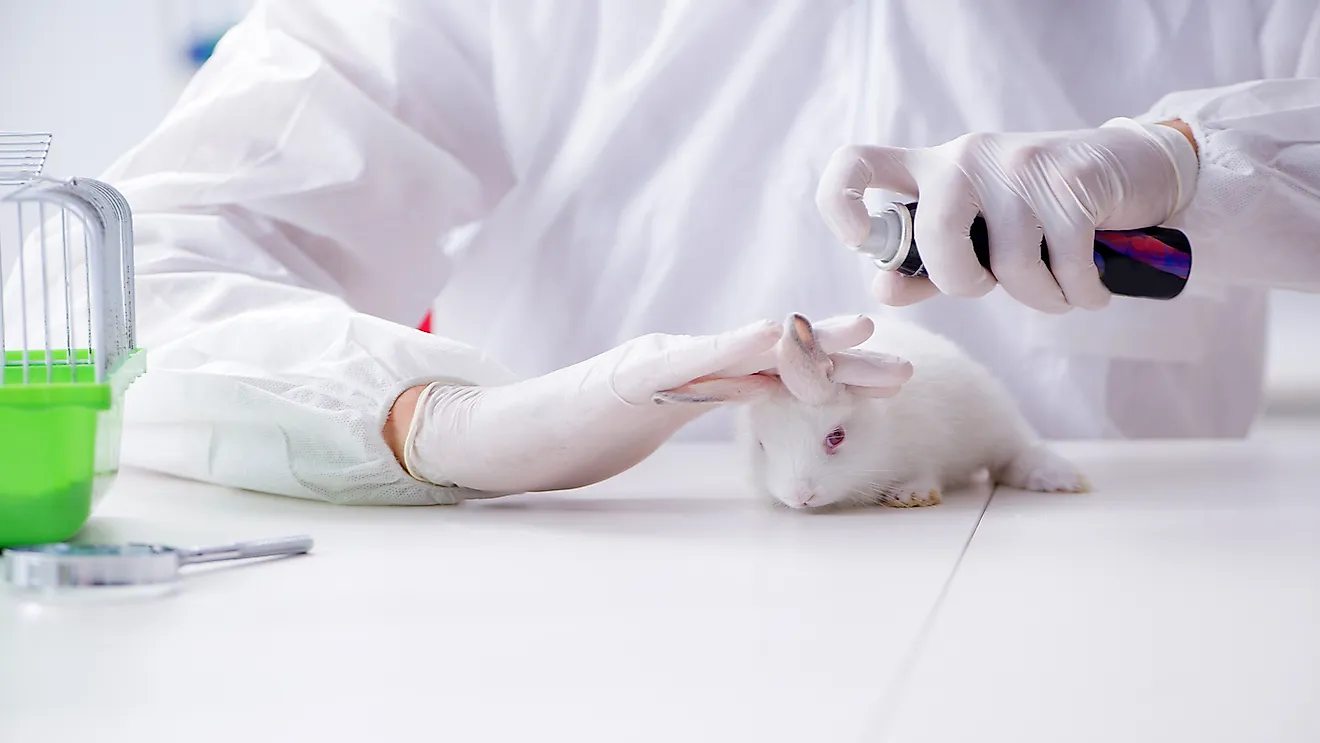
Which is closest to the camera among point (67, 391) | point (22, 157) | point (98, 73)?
point (67, 391)

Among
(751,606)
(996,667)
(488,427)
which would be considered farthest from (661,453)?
(996,667)

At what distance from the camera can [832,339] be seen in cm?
95

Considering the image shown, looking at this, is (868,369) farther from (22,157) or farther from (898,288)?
(22,157)

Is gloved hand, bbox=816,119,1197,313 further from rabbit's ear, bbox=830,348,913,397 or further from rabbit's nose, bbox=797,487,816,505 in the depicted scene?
rabbit's nose, bbox=797,487,816,505

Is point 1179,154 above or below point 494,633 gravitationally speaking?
above

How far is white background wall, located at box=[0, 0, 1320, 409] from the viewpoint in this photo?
2.68 meters

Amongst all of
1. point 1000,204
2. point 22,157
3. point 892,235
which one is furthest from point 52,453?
point 1000,204

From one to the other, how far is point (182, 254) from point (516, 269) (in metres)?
0.55

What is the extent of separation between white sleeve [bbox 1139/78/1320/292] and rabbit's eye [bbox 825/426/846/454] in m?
0.43

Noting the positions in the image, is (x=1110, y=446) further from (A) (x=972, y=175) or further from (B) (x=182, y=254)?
(B) (x=182, y=254)

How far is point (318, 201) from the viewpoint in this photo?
1.49 metres

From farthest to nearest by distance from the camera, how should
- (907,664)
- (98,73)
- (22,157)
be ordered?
1. (98,73)
2. (22,157)
3. (907,664)

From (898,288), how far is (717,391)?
23 centimetres

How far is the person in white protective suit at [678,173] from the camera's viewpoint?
1213mm
